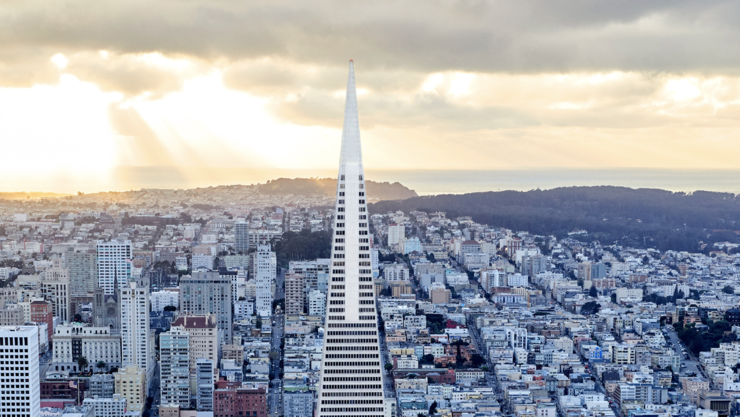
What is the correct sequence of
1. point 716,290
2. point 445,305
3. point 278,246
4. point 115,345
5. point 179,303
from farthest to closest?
point 278,246, point 716,290, point 445,305, point 179,303, point 115,345

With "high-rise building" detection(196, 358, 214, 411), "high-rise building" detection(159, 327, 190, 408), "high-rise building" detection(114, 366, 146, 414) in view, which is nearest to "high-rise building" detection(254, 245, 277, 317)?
"high-rise building" detection(159, 327, 190, 408)

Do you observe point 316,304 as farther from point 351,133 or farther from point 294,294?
point 351,133

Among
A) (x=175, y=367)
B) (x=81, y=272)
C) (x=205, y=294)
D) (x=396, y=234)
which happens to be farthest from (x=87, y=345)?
(x=396, y=234)

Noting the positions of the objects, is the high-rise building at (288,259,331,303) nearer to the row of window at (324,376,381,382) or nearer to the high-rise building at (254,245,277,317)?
the high-rise building at (254,245,277,317)

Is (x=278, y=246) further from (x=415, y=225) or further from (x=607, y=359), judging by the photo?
(x=607, y=359)

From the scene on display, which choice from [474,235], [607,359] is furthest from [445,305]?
[474,235]
